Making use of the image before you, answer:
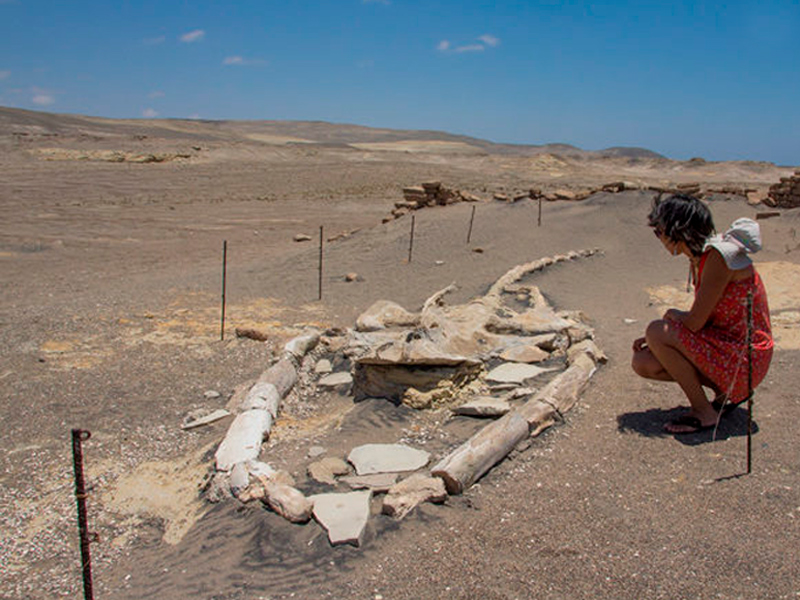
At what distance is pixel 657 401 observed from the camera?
199 inches

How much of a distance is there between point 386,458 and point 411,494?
773 mm

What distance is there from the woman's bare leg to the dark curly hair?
524mm

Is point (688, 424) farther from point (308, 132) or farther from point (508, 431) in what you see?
point (308, 132)

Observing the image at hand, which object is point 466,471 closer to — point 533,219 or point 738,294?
point 738,294

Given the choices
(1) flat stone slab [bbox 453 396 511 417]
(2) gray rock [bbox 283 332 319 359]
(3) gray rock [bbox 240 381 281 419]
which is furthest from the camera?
(2) gray rock [bbox 283 332 319 359]

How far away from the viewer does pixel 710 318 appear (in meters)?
4.22

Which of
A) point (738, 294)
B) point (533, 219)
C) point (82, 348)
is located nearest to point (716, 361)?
point (738, 294)

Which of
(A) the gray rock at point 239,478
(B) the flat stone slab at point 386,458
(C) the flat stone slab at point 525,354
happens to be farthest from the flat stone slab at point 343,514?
(C) the flat stone slab at point 525,354

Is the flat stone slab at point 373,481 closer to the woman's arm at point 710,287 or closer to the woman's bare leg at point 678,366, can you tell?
the woman's bare leg at point 678,366

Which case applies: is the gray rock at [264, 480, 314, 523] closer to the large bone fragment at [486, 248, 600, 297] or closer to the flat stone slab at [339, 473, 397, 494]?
the flat stone slab at [339, 473, 397, 494]

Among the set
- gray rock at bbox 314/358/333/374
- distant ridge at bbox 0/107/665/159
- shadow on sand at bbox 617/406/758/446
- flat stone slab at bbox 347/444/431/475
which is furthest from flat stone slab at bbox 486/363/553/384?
distant ridge at bbox 0/107/665/159

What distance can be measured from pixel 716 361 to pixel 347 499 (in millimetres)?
2405

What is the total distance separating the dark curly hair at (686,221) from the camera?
4027mm

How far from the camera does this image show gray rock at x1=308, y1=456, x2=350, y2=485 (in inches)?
172
